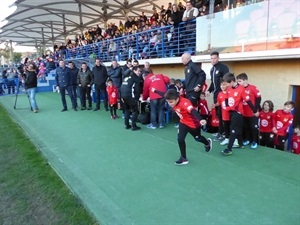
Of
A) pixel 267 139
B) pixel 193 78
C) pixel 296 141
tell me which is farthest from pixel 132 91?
pixel 296 141

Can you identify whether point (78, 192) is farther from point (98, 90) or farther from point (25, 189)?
point (98, 90)

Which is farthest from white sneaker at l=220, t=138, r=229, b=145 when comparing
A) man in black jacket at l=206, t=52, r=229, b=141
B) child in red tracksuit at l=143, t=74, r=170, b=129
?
child in red tracksuit at l=143, t=74, r=170, b=129

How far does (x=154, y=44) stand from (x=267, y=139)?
5670 mm

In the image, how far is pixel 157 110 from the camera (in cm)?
684

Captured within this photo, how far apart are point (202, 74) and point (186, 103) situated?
65.8 inches

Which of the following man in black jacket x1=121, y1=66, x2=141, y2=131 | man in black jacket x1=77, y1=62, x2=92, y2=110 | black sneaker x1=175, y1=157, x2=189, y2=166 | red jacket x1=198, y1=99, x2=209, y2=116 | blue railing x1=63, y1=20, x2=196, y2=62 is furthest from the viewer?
man in black jacket x1=77, y1=62, x2=92, y2=110

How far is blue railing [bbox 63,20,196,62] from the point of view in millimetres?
8288

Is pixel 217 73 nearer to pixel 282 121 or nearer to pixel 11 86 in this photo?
pixel 282 121

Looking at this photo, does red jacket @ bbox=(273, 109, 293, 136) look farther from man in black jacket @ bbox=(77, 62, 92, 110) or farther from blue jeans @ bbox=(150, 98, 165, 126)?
man in black jacket @ bbox=(77, 62, 92, 110)

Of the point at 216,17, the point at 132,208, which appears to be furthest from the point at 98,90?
the point at 132,208

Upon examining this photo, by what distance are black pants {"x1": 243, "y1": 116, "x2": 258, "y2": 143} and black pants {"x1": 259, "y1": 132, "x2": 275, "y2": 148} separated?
688mm

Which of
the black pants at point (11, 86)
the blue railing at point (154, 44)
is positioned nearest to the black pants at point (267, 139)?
the blue railing at point (154, 44)

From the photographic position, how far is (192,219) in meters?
2.85

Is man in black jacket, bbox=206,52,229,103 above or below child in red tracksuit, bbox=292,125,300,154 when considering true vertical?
above
